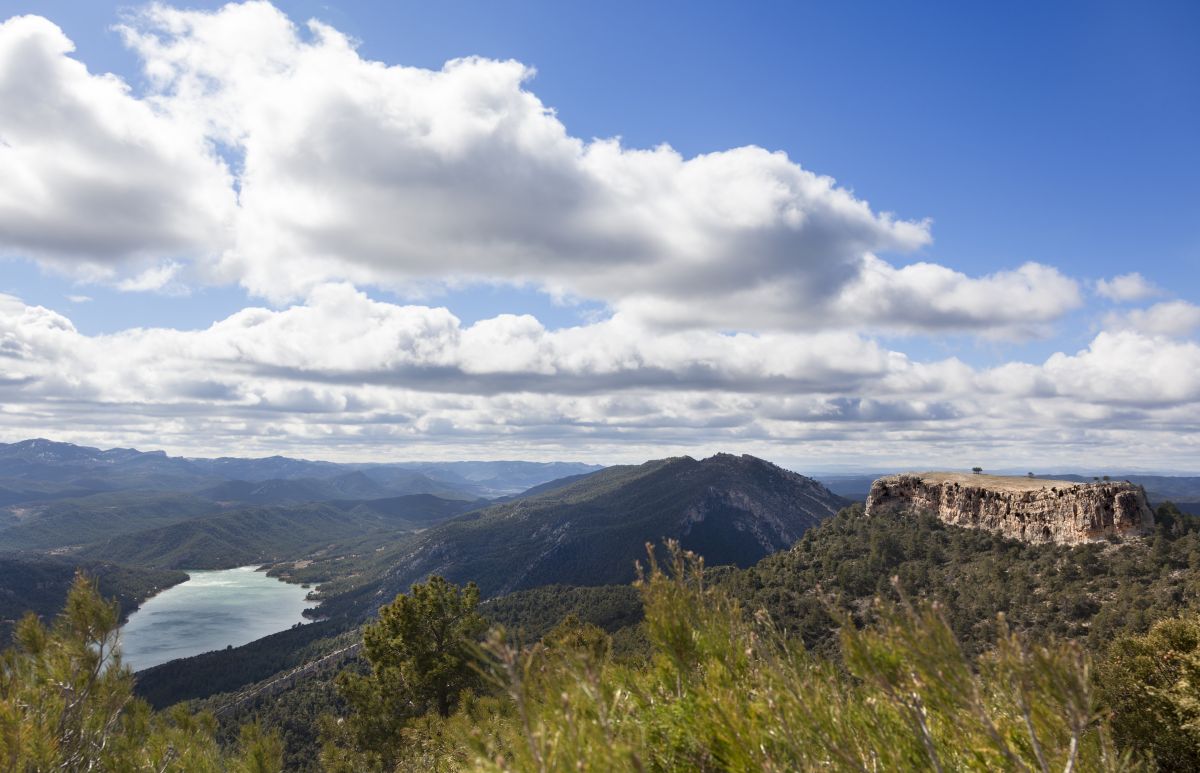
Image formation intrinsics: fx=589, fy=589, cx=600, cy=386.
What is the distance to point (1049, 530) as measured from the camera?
71.4 meters

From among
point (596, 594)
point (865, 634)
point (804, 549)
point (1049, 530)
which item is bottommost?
point (596, 594)

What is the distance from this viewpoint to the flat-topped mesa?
214 ft

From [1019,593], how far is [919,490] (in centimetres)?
3981

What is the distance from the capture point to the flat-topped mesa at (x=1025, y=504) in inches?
2564

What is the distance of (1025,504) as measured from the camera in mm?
76688

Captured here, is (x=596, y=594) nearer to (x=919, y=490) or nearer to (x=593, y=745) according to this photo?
(x=919, y=490)

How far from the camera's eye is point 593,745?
5297 millimetres

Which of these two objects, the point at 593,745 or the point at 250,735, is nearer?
the point at 593,745

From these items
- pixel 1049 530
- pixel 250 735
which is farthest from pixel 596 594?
pixel 250 735

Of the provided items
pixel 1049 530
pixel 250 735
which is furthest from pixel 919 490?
pixel 250 735

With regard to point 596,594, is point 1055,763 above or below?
above

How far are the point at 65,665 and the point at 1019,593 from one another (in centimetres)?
7569

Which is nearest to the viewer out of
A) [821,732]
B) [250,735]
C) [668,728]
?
[821,732]

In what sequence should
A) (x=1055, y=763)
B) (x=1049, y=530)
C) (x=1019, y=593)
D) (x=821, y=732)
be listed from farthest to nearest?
(x=1049, y=530) < (x=1019, y=593) < (x=821, y=732) < (x=1055, y=763)
